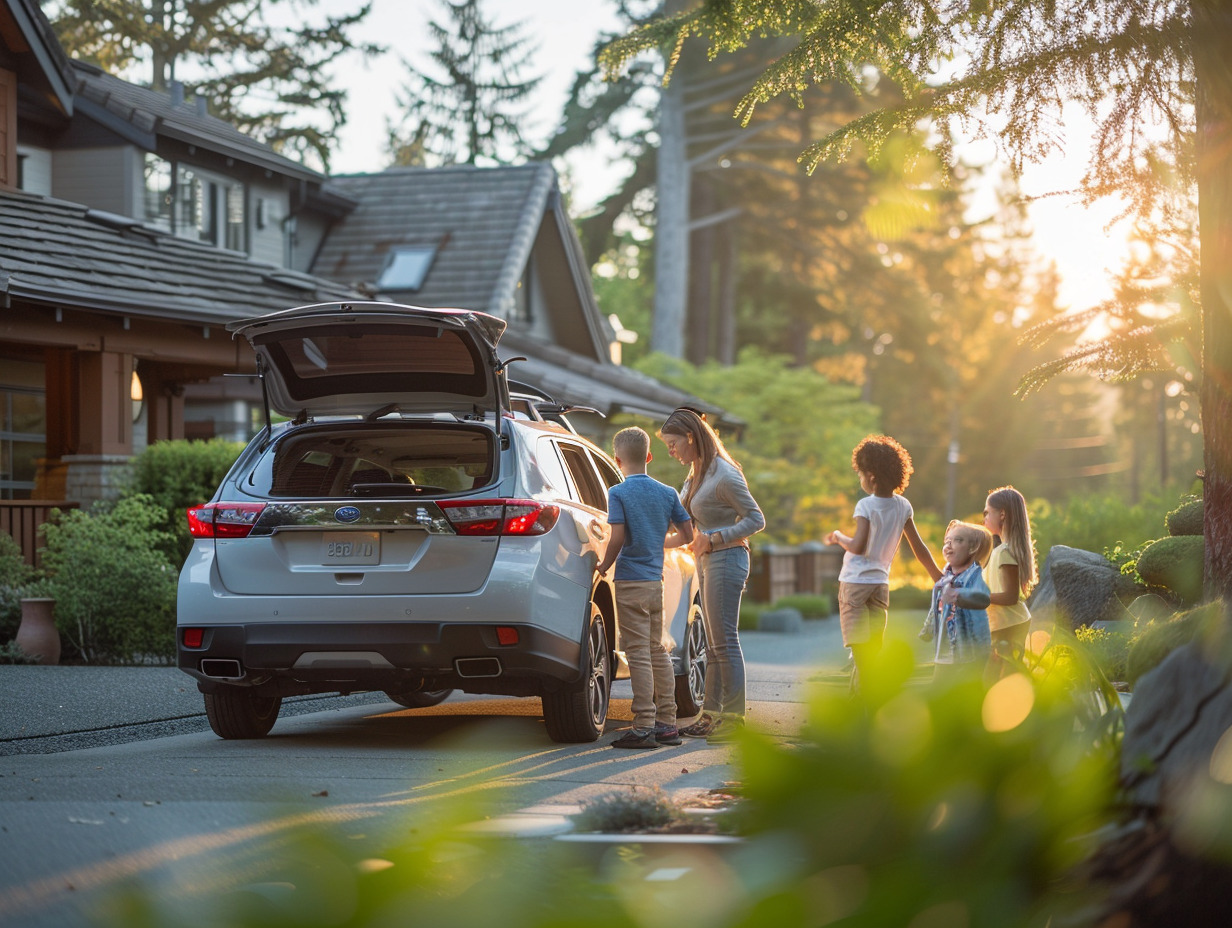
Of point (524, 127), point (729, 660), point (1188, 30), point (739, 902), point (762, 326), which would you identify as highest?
point (524, 127)

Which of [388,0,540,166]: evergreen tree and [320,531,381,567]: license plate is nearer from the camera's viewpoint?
[320,531,381,567]: license plate

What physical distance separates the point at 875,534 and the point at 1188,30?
3079mm

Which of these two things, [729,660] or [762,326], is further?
[762,326]

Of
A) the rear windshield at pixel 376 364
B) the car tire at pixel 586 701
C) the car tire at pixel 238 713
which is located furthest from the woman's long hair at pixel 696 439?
the car tire at pixel 238 713

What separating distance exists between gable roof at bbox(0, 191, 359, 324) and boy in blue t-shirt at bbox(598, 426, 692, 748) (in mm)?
8163

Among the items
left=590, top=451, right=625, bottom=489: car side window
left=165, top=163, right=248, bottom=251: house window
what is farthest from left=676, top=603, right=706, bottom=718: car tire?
left=165, top=163, right=248, bottom=251: house window

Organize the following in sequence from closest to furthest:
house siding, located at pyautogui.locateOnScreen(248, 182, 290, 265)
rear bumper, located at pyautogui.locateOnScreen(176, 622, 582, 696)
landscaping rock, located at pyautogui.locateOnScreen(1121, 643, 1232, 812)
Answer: landscaping rock, located at pyautogui.locateOnScreen(1121, 643, 1232, 812), rear bumper, located at pyautogui.locateOnScreen(176, 622, 582, 696), house siding, located at pyautogui.locateOnScreen(248, 182, 290, 265)

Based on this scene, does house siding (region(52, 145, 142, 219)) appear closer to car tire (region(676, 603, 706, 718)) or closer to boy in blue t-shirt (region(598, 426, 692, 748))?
car tire (region(676, 603, 706, 718))

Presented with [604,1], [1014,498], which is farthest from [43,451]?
[604,1]

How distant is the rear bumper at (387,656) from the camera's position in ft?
24.0

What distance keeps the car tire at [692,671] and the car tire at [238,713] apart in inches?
102

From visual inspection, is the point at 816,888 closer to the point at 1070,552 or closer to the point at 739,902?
the point at 739,902

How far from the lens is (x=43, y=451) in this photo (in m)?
18.5

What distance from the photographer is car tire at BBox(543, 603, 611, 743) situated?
25.4 ft
